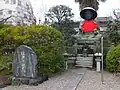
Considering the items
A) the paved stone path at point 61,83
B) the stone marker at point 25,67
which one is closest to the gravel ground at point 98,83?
the paved stone path at point 61,83

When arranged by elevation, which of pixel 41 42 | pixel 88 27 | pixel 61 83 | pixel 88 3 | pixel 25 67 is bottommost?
pixel 61 83

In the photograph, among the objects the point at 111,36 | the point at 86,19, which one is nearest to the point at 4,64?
the point at 111,36

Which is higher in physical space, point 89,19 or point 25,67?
point 89,19

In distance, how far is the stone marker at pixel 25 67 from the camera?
28.1 ft

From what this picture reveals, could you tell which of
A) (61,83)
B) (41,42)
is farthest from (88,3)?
(61,83)

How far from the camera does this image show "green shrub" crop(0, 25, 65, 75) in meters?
9.38

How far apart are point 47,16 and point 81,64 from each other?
31.1 feet

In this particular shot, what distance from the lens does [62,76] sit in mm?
9922

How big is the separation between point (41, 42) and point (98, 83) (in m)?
2.51

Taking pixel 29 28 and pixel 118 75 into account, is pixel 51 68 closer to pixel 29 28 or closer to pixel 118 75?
pixel 29 28

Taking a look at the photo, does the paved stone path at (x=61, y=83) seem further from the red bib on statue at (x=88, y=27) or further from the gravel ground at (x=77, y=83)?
the red bib on statue at (x=88, y=27)

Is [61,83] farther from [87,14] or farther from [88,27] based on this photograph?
[87,14]

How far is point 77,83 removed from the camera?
Answer: 852cm

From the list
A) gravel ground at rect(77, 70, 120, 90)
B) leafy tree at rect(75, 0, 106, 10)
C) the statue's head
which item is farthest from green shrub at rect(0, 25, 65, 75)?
leafy tree at rect(75, 0, 106, 10)
